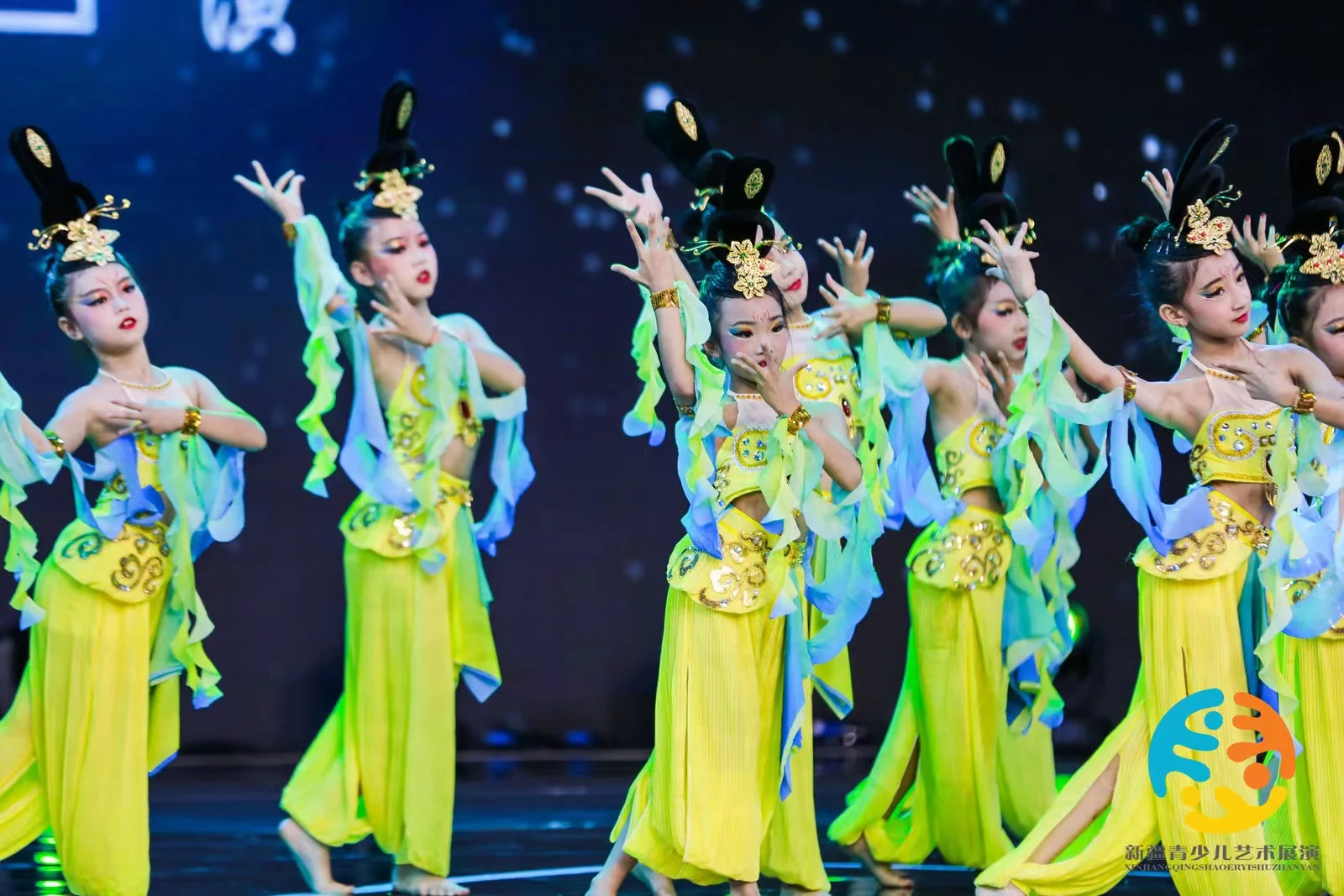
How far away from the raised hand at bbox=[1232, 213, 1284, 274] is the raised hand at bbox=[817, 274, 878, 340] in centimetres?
86

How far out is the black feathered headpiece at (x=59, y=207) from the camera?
406 centimetres

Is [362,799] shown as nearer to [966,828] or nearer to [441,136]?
[966,828]

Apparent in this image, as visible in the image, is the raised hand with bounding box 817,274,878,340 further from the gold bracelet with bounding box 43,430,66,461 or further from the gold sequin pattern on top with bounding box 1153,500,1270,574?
the gold bracelet with bounding box 43,430,66,461

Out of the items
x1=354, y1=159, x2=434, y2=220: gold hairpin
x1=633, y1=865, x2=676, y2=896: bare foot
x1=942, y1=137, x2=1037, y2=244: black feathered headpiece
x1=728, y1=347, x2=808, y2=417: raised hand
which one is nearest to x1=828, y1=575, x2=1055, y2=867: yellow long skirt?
x1=633, y1=865, x2=676, y2=896: bare foot

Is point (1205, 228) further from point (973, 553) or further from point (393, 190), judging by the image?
point (393, 190)

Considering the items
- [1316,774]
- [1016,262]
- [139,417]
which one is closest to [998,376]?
[1016,262]

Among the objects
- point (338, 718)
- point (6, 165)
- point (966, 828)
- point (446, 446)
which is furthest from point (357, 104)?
point (966, 828)

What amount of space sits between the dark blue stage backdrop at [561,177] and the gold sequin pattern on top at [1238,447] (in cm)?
271

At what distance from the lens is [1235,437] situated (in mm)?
3695

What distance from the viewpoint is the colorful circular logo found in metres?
3.55

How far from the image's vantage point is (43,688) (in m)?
4.00

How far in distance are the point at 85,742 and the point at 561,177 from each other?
288cm

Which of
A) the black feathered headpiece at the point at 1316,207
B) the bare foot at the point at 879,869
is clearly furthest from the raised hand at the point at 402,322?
the black feathered headpiece at the point at 1316,207

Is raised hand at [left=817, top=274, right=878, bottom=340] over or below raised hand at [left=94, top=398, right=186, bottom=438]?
over
